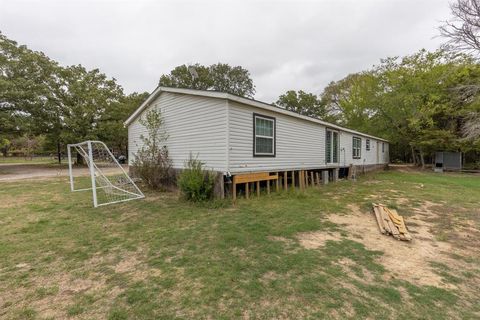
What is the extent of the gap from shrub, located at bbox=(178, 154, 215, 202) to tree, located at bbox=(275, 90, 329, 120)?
2819 cm

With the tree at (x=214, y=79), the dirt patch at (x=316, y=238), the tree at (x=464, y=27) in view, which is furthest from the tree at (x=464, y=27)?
the tree at (x=214, y=79)

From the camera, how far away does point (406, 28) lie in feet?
35.2

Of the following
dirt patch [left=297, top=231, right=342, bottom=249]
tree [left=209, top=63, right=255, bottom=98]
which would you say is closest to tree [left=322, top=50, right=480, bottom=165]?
tree [left=209, top=63, right=255, bottom=98]

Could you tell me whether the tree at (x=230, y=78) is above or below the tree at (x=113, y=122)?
above

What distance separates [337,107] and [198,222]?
3218 cm

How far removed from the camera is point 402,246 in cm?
386

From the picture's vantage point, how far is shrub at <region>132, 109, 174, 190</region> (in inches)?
333

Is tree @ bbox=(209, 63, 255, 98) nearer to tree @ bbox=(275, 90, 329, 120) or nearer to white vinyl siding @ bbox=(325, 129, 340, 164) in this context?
tree @ bbox=(275, 90, 329, 120)

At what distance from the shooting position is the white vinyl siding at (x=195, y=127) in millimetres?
6820

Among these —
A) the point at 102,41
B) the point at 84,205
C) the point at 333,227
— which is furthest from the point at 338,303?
the point at 102,41

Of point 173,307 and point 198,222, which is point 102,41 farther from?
point 173,307

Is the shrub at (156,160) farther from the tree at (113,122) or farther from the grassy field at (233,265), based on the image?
the tree at (113,122)

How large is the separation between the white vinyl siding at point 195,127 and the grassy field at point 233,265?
6.41ft

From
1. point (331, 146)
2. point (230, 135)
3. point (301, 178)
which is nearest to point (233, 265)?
point (230, 135)
